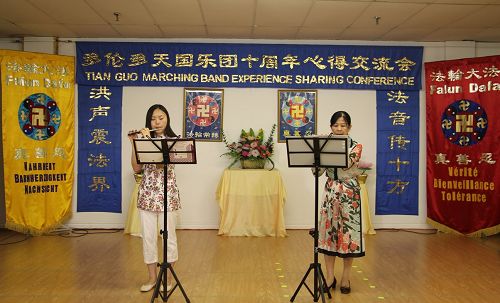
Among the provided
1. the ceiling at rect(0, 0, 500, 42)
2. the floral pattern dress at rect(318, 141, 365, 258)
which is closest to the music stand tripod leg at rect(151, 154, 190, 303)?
the floral pattern dress at rect(318, 141, 365, 258)

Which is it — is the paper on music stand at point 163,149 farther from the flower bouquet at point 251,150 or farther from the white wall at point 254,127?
the white wall at point 254,127

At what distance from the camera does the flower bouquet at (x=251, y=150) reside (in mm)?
5867

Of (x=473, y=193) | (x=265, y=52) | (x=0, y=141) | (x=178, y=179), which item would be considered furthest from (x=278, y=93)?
(x=0, y=141)

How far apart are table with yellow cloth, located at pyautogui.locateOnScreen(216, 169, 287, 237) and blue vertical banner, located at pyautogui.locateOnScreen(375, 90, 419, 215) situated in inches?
62.8

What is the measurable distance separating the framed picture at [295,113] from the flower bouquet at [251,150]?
Result: 1.02 ft

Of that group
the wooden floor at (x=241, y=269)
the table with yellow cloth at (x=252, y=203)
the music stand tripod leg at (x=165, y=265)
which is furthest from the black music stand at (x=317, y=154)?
the table with yellow cloth at (x=252, y=203)

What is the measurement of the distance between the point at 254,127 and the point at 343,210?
302 cm

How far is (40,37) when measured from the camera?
6.05 metres

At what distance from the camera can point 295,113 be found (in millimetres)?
6211

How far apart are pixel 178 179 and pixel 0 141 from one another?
2536mm

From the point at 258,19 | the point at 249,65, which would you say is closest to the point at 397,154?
the point at 249,65

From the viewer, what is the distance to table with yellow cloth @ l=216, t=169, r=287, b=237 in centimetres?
570

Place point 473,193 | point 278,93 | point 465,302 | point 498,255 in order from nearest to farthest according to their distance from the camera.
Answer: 1. point 465,302
2. point 498,255
3. point 473,193
4. point 278,93

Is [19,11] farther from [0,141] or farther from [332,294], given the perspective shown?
[332,294]
